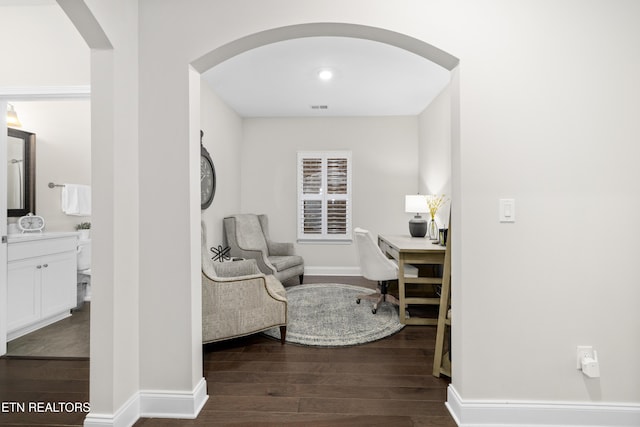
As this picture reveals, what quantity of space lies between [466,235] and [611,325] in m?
0.88

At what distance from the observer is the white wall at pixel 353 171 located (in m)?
5.45

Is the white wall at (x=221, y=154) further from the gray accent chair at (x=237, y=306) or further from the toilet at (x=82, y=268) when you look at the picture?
the gray accent chair at (x=237, y=306)

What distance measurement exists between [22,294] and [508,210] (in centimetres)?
386

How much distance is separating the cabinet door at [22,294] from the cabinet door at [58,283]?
0.24ft

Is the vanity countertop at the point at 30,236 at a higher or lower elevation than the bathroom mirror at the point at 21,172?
lower

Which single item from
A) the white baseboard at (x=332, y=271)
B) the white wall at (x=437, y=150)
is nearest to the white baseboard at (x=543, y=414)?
the white wall at (x=437, y=150)

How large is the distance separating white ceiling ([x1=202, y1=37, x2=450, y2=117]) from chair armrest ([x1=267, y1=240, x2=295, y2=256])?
2.05 m

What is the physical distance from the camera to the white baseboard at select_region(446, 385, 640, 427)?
1732mm

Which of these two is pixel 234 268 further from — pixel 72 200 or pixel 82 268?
pixel 72 200

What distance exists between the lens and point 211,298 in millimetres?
2547

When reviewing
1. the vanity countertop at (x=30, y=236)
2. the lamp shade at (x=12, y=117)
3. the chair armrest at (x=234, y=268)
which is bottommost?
the chair armrest at (x=234, y=268)

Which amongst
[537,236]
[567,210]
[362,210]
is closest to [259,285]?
[537,236]

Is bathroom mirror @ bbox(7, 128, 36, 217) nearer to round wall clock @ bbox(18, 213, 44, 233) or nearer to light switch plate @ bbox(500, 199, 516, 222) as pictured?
round wall clock @ bbox(18, 213, 44, 233)

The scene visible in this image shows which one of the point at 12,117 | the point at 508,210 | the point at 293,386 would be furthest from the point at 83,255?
the point at 508,210
